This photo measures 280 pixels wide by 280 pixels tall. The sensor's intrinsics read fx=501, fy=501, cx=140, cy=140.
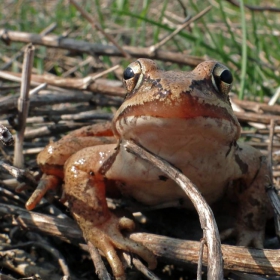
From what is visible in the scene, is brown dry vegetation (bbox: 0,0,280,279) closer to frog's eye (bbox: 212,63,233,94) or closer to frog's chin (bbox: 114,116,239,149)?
frog's chin (bbox: 114,116,239,149)

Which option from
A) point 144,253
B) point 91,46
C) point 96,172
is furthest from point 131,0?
point 144,253

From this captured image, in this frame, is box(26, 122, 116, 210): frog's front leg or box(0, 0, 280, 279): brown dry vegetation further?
box(26, 122, 116, 210): frog's front leg

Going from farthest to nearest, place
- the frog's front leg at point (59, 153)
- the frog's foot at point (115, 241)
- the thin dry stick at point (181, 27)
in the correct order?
the thin dry stick at point (181, 27)
the frog's front leg at point (59, 153)
the frog's foot at point (115, 241)

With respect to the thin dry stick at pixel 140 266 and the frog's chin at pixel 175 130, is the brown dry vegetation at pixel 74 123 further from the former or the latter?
the frog's chin at pixel 175 130

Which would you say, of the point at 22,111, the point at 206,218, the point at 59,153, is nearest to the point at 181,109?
the point at 206,218

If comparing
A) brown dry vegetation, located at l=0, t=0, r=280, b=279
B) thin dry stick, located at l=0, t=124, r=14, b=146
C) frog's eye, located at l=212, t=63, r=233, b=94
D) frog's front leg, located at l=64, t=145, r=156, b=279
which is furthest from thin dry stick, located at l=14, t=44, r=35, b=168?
frog's eye, located at l=212, t=63, r=233, b=94

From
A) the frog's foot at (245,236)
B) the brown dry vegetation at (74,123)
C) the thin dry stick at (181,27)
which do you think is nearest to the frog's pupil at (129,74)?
the brown dry vegetation at (74,123)

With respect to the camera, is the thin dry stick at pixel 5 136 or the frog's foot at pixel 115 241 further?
the frog's foot at pixel 115 241

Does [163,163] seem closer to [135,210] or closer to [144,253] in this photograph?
[144,253]
